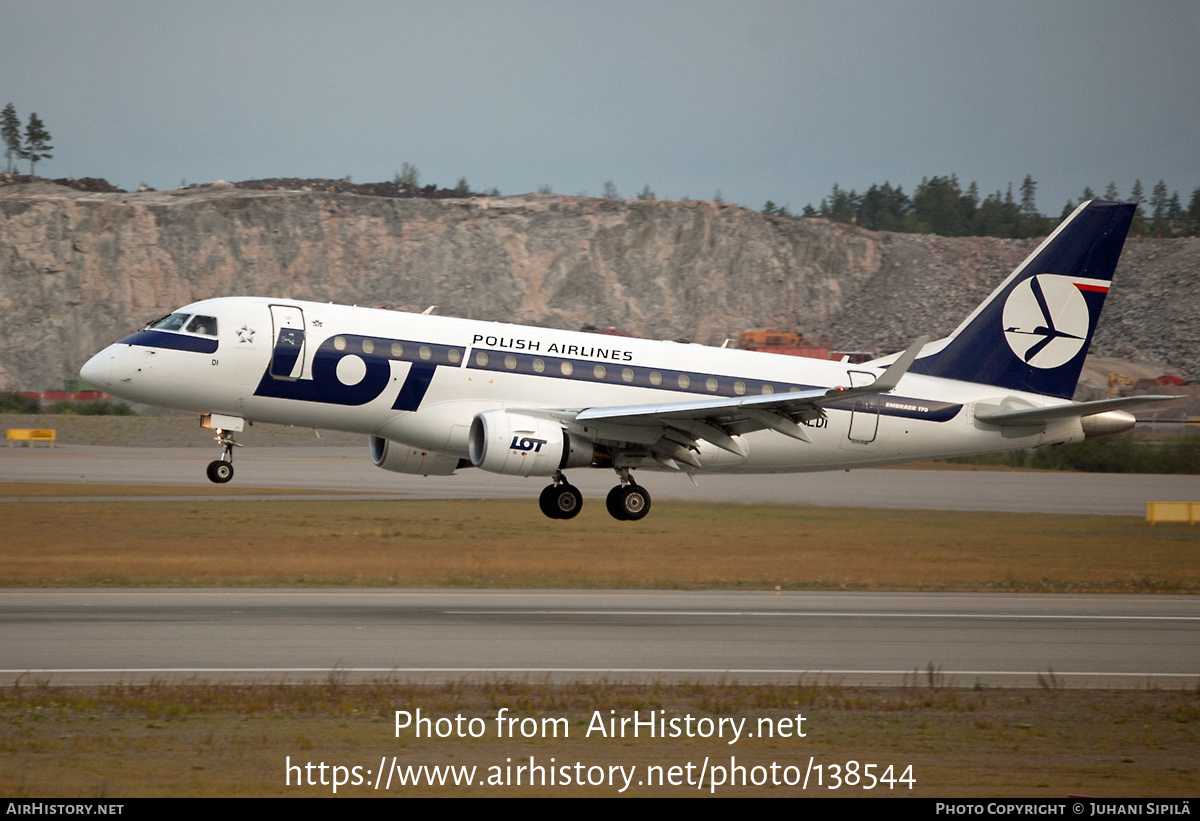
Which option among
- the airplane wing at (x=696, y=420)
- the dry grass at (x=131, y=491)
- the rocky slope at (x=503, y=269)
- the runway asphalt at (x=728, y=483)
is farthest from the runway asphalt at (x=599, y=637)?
the rocky slope at (x=503, y=269)

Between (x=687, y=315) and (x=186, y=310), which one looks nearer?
(x=186, y=310)

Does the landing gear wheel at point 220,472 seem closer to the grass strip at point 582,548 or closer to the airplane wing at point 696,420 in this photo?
the grass strip at point 582,548

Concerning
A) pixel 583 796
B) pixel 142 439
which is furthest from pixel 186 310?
pixel 142 439

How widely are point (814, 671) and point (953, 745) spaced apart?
15.9 feet

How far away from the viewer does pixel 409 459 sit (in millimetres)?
29641

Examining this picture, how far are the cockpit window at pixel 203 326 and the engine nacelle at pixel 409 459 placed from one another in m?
4.60

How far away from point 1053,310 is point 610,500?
13.4 meters

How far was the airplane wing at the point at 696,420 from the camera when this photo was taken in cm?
2730

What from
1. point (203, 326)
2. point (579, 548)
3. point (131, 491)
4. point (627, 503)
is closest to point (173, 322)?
point (203, 326)

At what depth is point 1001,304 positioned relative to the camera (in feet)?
110

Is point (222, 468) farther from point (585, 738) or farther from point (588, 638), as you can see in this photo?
point (585, 738)

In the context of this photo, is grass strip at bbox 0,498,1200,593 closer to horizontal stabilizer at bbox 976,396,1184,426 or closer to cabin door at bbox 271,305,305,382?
horizontal stabilizer at bbox 976,396,1184,426

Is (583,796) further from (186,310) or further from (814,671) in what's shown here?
(186,310)

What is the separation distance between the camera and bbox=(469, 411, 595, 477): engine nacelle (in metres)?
26.9
